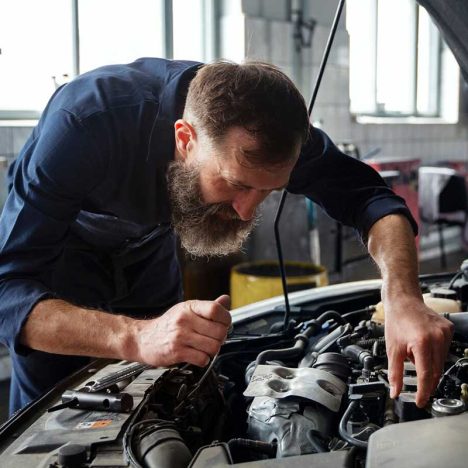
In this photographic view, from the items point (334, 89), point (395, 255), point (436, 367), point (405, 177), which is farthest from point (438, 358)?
point (334, 89)

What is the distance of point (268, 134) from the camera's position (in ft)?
3.66

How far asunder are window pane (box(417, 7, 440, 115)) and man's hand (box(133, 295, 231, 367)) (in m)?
5.93

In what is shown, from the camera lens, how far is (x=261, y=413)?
97 cm

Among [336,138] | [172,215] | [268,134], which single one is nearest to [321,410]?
[268,134]

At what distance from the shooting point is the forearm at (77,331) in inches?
39.2

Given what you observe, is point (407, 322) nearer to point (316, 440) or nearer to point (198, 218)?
point (316, 440)

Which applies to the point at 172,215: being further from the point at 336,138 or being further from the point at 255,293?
the point at 336,138

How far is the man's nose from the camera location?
118 cm

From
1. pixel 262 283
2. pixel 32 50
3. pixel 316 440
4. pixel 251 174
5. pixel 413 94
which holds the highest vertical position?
pixel 32 50

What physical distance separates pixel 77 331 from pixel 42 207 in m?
0.25

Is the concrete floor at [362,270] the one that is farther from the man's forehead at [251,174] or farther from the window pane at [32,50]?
the man's forehead at [251,174]

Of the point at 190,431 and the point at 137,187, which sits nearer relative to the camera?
the point at 190,431

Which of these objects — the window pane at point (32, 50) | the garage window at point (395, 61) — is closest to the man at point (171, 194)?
the window pane at point (32, 50)

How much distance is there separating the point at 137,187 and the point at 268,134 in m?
0.33
